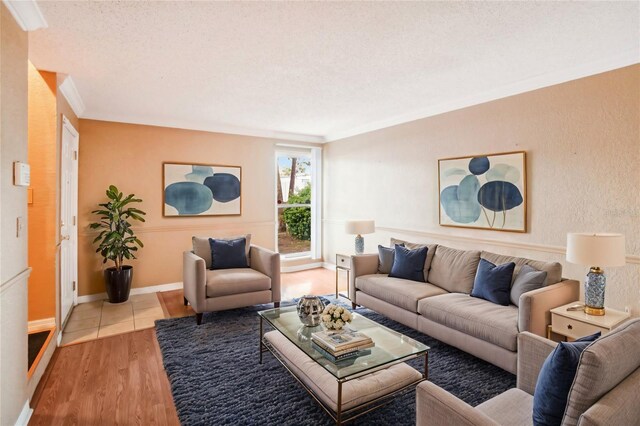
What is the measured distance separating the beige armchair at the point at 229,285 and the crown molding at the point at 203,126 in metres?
2.10

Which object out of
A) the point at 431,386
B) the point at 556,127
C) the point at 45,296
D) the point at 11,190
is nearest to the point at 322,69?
the point at 556,127

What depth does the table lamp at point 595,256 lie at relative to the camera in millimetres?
2383

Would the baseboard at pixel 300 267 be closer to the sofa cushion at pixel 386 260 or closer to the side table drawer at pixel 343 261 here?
the side table drawer at pixel 343 261

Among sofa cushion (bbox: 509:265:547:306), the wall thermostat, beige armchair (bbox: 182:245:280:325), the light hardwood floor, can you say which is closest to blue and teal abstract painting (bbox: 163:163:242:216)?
beige armchair (bbox: 182:245:280:325)

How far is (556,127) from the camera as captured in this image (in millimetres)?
3189

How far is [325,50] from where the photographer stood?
2.72m

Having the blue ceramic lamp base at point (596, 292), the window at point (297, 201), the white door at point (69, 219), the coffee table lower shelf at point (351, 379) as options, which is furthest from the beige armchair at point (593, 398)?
the window at point (297, 201)

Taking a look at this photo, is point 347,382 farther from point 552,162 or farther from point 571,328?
point 552,162

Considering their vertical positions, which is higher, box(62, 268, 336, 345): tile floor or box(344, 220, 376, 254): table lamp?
box(344, 220, 376, 254): table lamp

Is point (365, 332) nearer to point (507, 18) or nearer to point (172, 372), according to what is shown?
point (172, 372)

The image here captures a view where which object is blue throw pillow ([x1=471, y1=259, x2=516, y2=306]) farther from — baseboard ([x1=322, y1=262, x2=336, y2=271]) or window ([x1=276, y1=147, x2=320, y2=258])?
window ([x1=276, y1=147, x2=320, y2=258])

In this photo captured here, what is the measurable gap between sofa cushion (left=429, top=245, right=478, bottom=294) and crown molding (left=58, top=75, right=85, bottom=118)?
13.5 feet

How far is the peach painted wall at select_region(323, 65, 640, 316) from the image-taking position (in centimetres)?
277

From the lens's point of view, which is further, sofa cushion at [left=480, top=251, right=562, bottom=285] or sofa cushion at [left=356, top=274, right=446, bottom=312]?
sofa cushion at [left=356, top=274, right=446, bottom=312]
